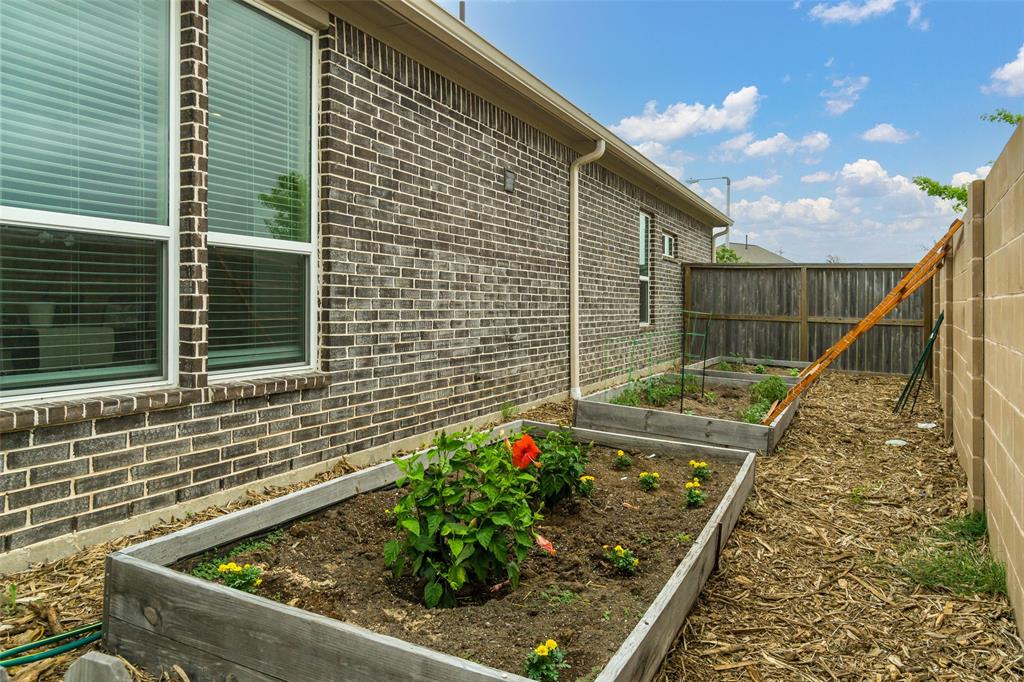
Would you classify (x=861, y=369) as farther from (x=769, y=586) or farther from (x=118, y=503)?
(x=118, y=503)

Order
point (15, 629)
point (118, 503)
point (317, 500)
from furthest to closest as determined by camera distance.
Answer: point (317, 500) < point (118, 503) < point (15, 629)

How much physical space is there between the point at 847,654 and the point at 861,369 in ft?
33.2

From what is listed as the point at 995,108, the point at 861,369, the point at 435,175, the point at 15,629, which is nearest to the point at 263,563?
the point at 15,629

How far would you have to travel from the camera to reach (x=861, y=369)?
11516 millimetres

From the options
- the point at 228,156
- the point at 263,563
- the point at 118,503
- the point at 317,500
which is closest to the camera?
the point at 263,563

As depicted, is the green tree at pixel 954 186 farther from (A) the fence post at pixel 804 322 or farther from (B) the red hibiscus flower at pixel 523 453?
(B) the red hibiscus flower at pixel 523 453

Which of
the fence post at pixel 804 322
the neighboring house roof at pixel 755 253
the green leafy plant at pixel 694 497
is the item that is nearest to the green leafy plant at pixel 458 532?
the green leafy plant at pixel 694 497

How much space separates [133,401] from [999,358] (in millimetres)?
4396

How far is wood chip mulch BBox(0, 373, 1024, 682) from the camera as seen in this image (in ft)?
8.37

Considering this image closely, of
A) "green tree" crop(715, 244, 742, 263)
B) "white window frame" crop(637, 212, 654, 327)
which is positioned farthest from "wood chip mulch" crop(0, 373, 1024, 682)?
"green tree" crop(715, 244, 742, 263)

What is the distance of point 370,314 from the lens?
15.9ft

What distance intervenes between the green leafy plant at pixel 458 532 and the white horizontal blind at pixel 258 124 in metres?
2.13

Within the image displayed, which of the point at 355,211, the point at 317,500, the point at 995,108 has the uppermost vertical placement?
the point at 995,108

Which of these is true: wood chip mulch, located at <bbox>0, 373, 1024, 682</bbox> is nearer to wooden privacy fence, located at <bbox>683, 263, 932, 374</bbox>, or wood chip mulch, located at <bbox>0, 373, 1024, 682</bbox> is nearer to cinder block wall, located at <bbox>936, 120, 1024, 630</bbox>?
cinder block wall, located at <bbox>936, 120, 1024, 630</bbox>
